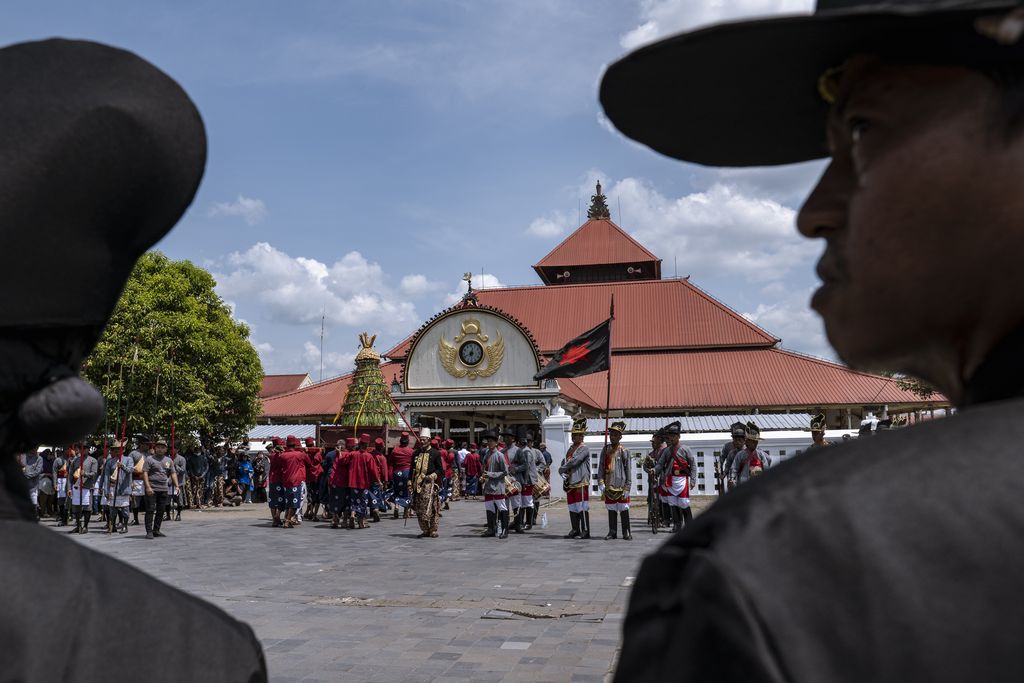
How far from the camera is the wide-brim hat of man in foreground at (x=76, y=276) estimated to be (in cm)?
106

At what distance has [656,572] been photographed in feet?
1.85

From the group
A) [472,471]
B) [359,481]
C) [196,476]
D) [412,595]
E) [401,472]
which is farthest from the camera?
[472,471]

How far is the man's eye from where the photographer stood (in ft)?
2.48

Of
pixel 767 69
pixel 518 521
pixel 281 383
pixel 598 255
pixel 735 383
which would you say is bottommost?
pixel 518 521

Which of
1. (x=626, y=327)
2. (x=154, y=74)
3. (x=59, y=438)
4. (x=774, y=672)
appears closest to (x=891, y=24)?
(x=774, y=672)

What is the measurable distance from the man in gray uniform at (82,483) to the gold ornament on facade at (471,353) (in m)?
11.6

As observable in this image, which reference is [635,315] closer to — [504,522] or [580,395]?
[580,395]

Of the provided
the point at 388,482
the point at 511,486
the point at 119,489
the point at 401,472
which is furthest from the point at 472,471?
the point at 119,489

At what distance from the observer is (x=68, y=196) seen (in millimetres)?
1138

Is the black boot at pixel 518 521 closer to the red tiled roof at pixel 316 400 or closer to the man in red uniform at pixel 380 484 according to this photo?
the man in red uniform at pixel 380 484

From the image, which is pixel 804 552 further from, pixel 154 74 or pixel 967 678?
pixel 154 74

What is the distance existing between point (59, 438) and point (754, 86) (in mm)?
1055

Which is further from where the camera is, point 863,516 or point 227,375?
point 227,375

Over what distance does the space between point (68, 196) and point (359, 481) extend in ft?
49.3
